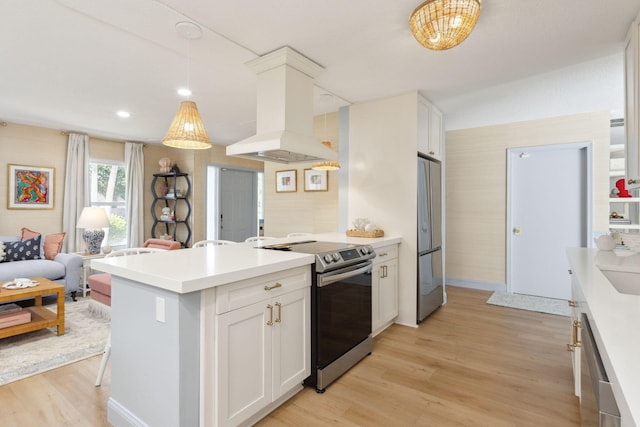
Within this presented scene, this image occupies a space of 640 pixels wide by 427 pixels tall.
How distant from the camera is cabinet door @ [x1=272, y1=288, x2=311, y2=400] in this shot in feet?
6.31

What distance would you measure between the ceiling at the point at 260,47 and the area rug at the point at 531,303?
263 cm

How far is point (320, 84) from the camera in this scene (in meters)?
3.25

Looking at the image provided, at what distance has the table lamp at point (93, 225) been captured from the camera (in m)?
4.71

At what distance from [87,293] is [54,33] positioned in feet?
11.6

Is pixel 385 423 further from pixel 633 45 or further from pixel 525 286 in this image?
pixel 525 286

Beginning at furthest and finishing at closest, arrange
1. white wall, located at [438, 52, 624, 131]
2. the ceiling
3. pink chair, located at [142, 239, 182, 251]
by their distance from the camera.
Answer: pink chair, located at [142, 239, 182, 251]
white wall, located at [438, 52, 624, 131]
the ceiling

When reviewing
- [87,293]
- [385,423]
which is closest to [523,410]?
[385,423]

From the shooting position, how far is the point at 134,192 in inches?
233

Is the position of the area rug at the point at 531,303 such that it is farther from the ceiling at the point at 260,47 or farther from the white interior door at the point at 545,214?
the ceiling at the point at 260,47

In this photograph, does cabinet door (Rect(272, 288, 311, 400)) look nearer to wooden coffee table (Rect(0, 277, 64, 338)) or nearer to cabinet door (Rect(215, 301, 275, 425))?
cabinet door (Rect(215, 301, 275, 425))

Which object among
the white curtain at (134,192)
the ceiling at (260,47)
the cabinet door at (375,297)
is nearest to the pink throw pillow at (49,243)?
the white curtain at (134,192)

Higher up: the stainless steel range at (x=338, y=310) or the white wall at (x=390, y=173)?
the white wall at (x=390, y=173)

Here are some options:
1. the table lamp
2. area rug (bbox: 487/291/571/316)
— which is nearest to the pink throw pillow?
the table lamp

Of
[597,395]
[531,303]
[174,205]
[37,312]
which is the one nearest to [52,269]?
[37,312]
